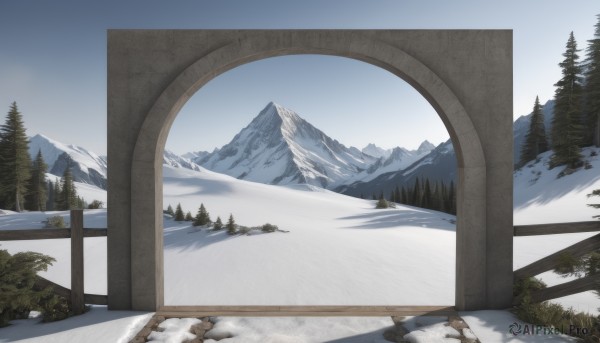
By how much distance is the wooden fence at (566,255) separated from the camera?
4.53 meters

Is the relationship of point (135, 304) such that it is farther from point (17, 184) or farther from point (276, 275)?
point (17, 184)

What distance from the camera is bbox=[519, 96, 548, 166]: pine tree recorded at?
3844 centimetres

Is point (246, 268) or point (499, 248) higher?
point (499, 248)

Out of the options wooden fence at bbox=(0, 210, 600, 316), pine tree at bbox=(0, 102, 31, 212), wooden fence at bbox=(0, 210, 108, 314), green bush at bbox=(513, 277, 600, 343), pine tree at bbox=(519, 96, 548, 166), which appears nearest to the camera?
green bush at bbox=(513, 277, 600, 343)

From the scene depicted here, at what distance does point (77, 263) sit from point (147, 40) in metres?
3.80

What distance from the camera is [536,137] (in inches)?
1526

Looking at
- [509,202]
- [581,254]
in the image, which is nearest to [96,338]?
[509,202]

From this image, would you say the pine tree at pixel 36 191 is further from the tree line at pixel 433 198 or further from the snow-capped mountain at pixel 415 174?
the snow-capped mountain at pixel 415 174

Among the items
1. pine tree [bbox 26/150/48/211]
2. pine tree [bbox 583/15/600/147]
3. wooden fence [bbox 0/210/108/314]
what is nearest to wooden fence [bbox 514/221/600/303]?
wooden fence [bbox 0/210/108/314]

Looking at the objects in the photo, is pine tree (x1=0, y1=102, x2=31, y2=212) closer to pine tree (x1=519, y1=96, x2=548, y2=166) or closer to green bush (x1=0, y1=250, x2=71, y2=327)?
green bush (x1=0, y1=250, x2=71, y2=327)

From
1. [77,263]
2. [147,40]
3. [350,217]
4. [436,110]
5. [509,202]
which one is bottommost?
[350,217]

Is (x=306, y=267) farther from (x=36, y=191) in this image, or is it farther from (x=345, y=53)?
(x=36, y=191)

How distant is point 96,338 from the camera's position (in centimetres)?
→ 429

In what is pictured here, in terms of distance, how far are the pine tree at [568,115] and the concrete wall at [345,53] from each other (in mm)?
32184
